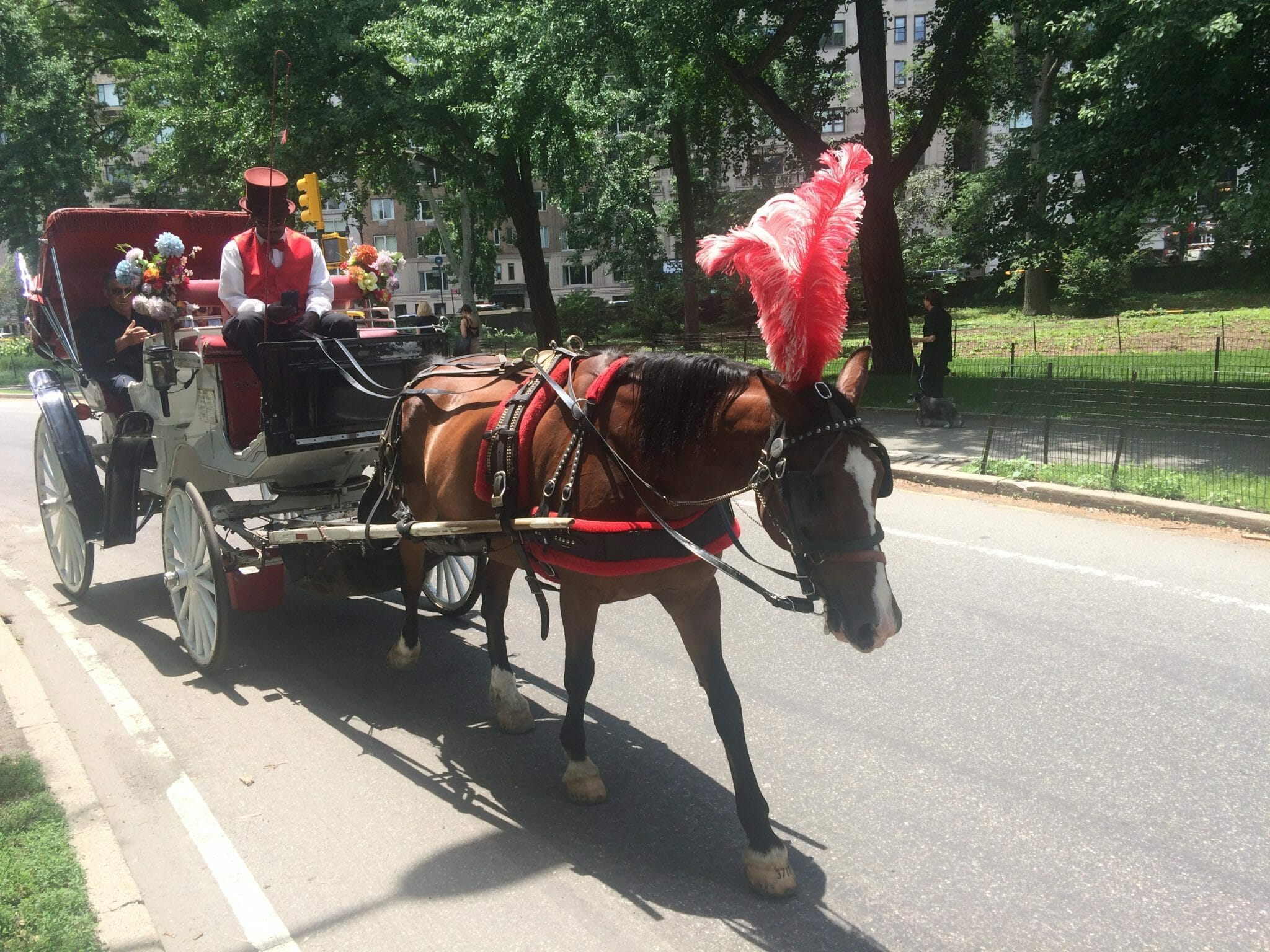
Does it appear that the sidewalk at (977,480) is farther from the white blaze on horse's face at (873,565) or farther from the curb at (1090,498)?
the white blaze on horse's face at (873,565)

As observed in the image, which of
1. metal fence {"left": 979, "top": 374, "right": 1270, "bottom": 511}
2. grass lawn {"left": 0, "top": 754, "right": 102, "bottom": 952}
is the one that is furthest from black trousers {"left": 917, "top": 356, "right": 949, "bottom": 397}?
grass lawn {"left": 0, "top": 754, "right": 102, "bottom": 952}

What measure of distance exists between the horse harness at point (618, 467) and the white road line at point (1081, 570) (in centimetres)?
226

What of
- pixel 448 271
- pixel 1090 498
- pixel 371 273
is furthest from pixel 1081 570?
pixel 448 271

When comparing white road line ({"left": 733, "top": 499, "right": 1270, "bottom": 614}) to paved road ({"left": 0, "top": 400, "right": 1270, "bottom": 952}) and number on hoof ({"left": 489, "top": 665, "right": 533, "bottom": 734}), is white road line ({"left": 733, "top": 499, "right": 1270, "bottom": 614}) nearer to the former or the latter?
paved road ({"left": 0, "top": 400, "right": 1270, "bottom": 952})

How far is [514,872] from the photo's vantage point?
12.3 feet

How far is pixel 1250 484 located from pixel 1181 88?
5.65 m

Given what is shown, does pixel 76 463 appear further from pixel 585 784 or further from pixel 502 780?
pixel 585 784

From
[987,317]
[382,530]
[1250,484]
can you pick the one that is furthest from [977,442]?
[987,317]

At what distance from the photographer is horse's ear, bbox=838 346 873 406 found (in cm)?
334

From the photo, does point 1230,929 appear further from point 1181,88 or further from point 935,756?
point 1181,88

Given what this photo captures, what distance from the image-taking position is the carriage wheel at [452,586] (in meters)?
6.46

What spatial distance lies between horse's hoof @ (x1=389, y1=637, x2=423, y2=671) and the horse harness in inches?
40.1

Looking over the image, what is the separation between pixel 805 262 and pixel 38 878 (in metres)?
3.50

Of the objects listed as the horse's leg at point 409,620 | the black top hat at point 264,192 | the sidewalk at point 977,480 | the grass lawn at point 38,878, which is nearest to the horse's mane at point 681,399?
the horse's leg at point 409,620
